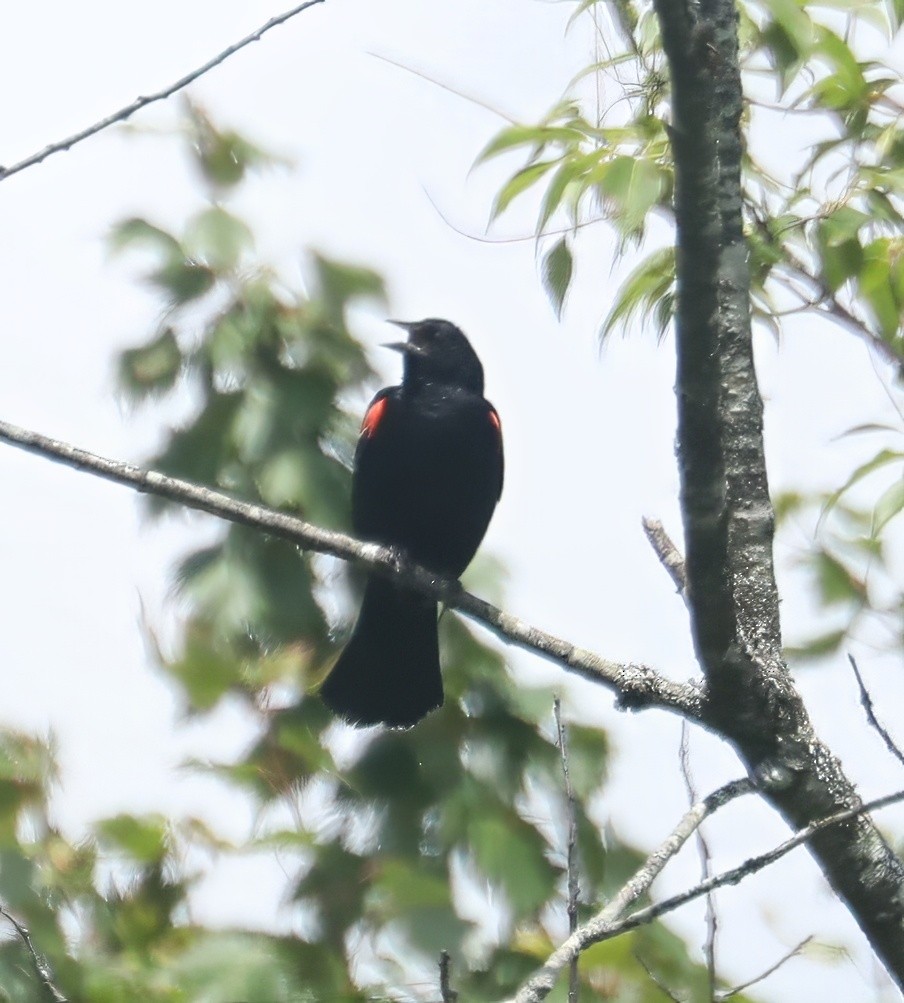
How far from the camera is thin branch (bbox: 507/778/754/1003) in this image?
1.74 meters

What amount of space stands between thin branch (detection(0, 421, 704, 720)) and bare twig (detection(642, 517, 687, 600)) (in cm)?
23

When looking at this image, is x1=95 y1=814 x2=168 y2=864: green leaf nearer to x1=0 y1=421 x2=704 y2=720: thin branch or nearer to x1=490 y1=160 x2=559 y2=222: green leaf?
x1=0 y1=421 x2=704 y2=720: thin branch

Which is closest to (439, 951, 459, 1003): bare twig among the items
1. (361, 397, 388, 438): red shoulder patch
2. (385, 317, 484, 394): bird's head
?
(361, 397, 388, 438): red shoulder patch

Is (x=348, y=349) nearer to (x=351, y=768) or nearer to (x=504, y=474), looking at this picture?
(x=351, y=768)

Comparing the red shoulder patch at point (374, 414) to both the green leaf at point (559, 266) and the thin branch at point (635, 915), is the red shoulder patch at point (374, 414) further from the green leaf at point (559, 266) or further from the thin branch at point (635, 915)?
the thin branch at point (635, 915)

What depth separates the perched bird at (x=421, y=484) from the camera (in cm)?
404

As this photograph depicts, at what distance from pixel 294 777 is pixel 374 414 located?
1.71 metres

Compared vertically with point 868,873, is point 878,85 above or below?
above

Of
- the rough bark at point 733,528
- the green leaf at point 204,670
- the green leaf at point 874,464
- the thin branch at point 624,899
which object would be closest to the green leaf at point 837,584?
the green leaf at point 874,464

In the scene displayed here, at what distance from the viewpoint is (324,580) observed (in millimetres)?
3188

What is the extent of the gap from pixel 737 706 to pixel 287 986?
977 mm

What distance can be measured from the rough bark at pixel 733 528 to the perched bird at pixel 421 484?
1.51 metres

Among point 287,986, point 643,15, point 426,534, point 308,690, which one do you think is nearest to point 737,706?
point 287,986

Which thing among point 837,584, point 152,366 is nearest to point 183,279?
point 152,366
